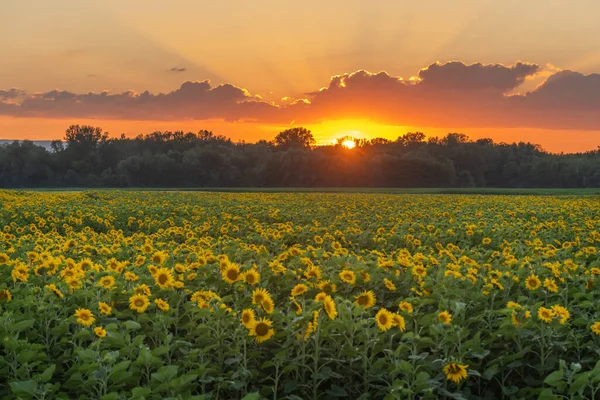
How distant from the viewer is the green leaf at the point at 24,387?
11.7 feet

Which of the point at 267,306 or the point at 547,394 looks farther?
the point at 267,306

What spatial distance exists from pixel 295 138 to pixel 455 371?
111 metres

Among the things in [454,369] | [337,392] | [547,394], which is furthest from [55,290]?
[547,394]

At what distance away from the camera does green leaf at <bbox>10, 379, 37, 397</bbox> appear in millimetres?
3568

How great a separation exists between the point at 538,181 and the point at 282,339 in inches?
3875

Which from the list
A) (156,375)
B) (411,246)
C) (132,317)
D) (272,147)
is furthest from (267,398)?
(272,147)

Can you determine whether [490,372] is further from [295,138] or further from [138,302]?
[295,138]

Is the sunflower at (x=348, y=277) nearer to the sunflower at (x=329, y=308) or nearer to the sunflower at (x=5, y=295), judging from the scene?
the sunflower at (x=329, y=308)

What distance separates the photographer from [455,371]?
4.05 m

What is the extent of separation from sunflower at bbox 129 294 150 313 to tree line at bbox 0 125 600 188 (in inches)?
3227

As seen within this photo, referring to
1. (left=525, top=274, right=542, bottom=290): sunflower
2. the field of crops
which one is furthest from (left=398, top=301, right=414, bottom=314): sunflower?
(left=525, top=274, right=542, bottom=290): sunflower

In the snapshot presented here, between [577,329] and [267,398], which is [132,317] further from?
[577,329]

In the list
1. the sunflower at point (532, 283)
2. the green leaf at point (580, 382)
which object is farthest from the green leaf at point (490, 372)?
the sunflower at point (532, 283)

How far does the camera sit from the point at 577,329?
5.41m
